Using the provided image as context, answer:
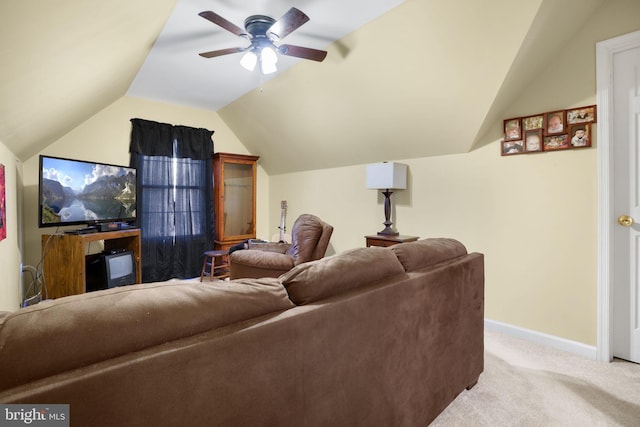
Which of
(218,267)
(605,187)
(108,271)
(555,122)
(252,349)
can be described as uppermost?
(555,122)

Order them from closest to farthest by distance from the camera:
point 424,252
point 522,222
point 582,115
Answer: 1. point 424,252
2. point 582,115
3. point 522,222

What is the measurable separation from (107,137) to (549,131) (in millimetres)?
4821

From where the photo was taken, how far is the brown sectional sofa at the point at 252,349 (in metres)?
0.63

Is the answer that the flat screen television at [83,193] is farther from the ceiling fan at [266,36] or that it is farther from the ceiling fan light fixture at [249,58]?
the ceiling fan light fixture at [249,58]

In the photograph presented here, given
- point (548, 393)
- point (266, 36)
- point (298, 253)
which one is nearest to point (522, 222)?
point (548, 393)

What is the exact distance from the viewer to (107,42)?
6.50 feet

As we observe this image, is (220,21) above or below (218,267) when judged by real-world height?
above

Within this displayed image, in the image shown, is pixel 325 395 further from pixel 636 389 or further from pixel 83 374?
pixel 636 389

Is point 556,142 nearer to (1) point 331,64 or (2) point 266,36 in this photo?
(1) point 331,64

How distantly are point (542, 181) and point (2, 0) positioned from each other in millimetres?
3201

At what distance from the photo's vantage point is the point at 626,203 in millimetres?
2170

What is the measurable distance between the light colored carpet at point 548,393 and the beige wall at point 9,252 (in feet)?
9.84

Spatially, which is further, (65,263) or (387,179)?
(387,179)

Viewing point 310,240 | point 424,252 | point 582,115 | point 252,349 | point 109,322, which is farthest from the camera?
point 310,240
